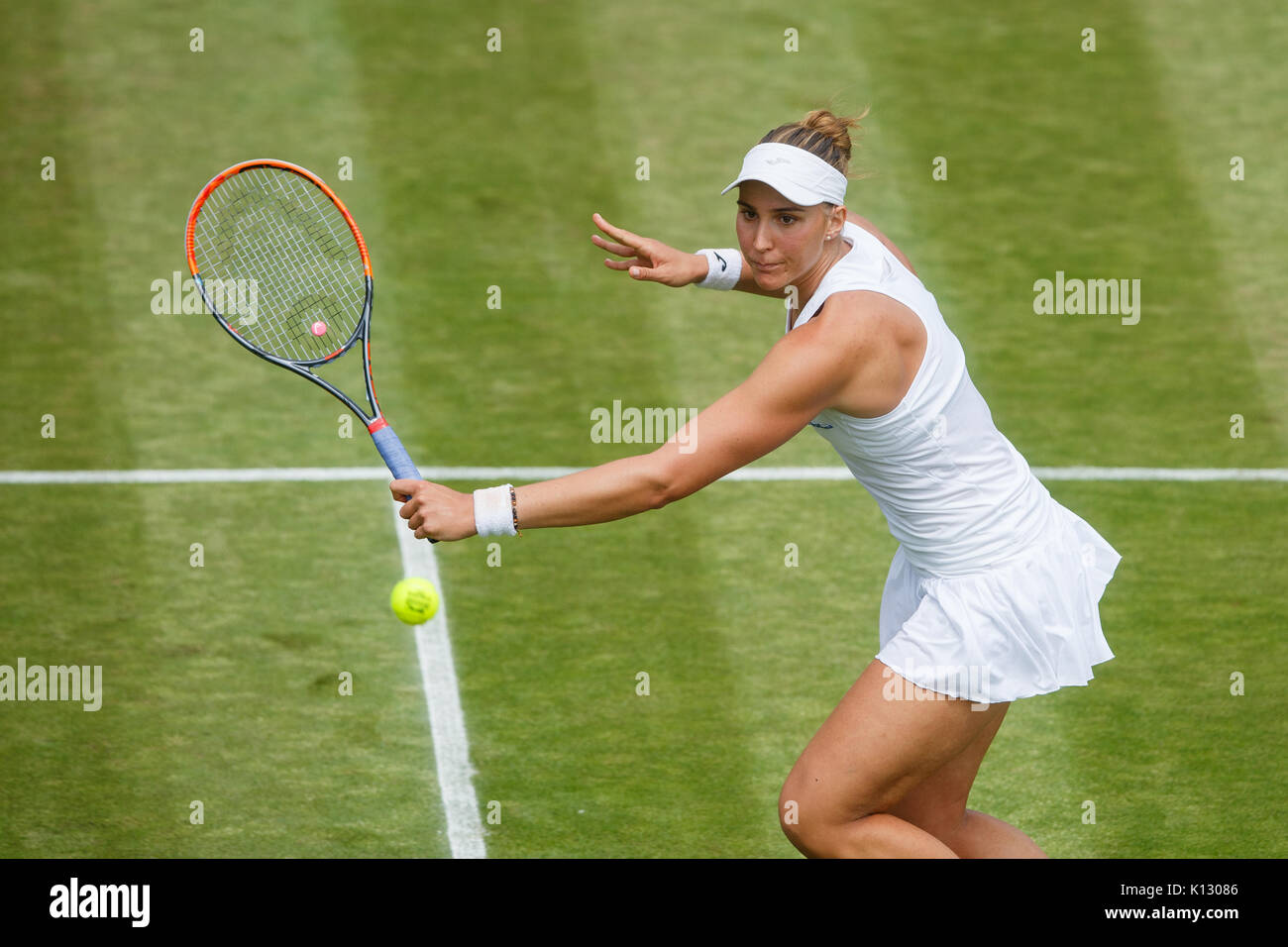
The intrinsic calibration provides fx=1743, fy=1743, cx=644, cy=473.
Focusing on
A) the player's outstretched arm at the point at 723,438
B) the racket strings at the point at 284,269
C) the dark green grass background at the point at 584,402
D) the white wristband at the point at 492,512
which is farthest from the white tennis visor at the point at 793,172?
the dark green grass background at the point at 584,402

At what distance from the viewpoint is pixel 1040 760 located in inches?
261

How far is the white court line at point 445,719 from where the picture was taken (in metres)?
6.22

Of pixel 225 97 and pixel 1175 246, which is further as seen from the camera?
pixel 225 97

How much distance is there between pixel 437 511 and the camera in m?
4.64

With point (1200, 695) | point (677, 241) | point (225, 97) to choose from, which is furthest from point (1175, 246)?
point (225, 97)

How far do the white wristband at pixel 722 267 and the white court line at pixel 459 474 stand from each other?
2.44m

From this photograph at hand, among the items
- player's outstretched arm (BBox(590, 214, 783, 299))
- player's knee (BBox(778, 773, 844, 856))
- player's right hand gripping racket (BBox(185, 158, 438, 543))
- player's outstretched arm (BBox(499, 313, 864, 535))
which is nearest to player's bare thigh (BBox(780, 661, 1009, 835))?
player's knee (BBox(778, 773, 844, 856))

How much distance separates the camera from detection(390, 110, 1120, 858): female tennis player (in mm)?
4656

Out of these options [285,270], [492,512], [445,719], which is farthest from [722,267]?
[285,270]

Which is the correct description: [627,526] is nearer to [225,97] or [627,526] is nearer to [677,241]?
[677,241]

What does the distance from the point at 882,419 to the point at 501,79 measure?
23.5 ft

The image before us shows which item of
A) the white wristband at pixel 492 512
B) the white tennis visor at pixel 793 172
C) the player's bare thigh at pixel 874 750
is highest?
the white tennis visor at pixel 793 172

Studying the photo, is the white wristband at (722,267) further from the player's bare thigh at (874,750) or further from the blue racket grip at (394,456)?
the player's bare thigh at (874,750)

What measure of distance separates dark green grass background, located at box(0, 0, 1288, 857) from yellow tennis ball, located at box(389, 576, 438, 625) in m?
0.98
